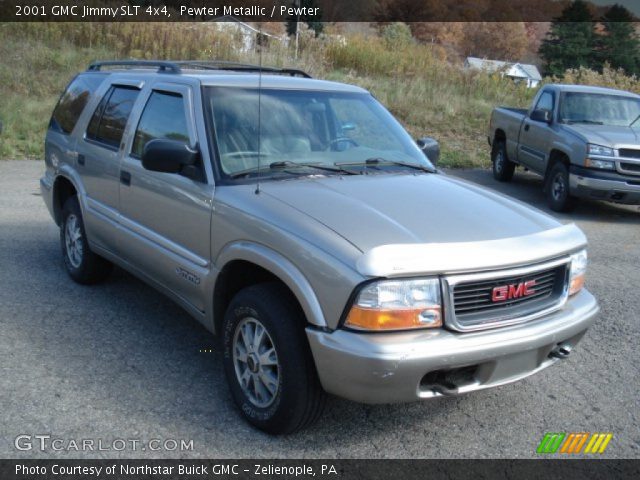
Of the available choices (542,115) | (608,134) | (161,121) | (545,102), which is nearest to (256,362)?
(161,121)

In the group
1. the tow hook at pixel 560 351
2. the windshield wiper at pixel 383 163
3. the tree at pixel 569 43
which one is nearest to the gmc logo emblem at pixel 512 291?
the tow hook at pixel 560 351

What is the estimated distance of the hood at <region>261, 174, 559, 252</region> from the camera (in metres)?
3.17

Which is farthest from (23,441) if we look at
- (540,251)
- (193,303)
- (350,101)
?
(350,101)

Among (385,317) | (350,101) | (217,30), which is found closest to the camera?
(385,317)

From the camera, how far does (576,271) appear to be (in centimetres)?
362

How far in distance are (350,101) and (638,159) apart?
6.26 m

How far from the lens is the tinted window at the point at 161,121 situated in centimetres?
423

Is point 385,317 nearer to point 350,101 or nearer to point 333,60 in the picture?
point 350,101

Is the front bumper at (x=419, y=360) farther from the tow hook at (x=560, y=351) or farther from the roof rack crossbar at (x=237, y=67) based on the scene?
the roof rack crossbar at (x=237, y=67)

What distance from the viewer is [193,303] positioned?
404 cm

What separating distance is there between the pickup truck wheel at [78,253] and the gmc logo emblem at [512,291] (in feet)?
11.5

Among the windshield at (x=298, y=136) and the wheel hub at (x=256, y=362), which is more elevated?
the windshield at (x=298, y=136)

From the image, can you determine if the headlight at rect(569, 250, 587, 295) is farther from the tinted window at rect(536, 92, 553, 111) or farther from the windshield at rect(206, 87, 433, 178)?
the tinted window at rect(536, 92, 553, 111)

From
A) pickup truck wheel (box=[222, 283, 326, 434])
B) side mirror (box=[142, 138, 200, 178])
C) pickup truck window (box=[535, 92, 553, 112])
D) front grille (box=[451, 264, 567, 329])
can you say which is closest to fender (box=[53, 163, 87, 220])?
side mirror (box=[142, 138, 200, 178])
